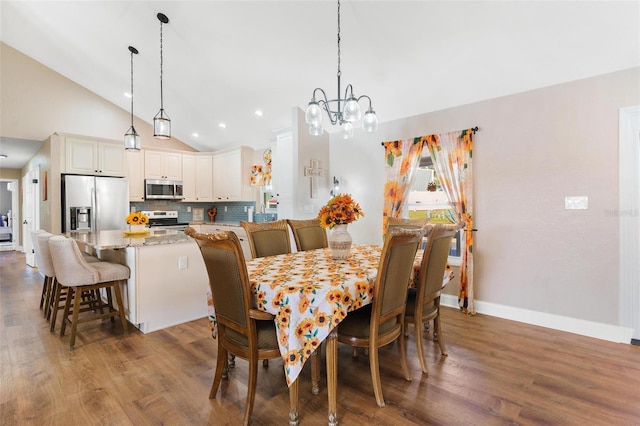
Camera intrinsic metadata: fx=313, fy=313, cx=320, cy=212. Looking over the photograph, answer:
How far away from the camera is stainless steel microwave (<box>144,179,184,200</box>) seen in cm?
589

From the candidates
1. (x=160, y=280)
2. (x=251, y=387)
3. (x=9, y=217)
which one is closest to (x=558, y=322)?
(x=251, y=387)

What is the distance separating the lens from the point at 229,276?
167 cm

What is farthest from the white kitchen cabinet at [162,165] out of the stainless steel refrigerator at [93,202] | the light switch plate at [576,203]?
the light switch plate at [576,203]

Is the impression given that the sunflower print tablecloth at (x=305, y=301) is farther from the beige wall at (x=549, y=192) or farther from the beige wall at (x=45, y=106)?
the beige wall at (x=45, y=106)

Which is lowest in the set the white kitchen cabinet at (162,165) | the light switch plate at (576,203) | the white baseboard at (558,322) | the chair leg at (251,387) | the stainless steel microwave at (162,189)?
the white baseboard at (558,322)

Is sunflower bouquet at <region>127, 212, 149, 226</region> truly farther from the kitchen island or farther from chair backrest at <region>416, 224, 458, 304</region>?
chair backrest at <region>416, 224, 458, 304</region>

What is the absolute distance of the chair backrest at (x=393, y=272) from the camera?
1.76 meters

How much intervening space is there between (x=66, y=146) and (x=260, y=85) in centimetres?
352

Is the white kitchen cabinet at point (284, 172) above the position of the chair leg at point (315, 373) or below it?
above

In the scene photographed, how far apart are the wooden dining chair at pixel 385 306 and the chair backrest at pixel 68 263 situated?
2333 mm

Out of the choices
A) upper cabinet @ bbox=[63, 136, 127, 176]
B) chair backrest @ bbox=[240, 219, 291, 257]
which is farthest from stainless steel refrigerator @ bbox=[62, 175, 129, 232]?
chair backrest @ bbox=[240, 219, 291, 257]

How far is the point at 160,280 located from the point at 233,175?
3190mm

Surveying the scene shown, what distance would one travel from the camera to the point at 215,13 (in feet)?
10.6

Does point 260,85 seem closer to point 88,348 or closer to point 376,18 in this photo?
point 376,18
